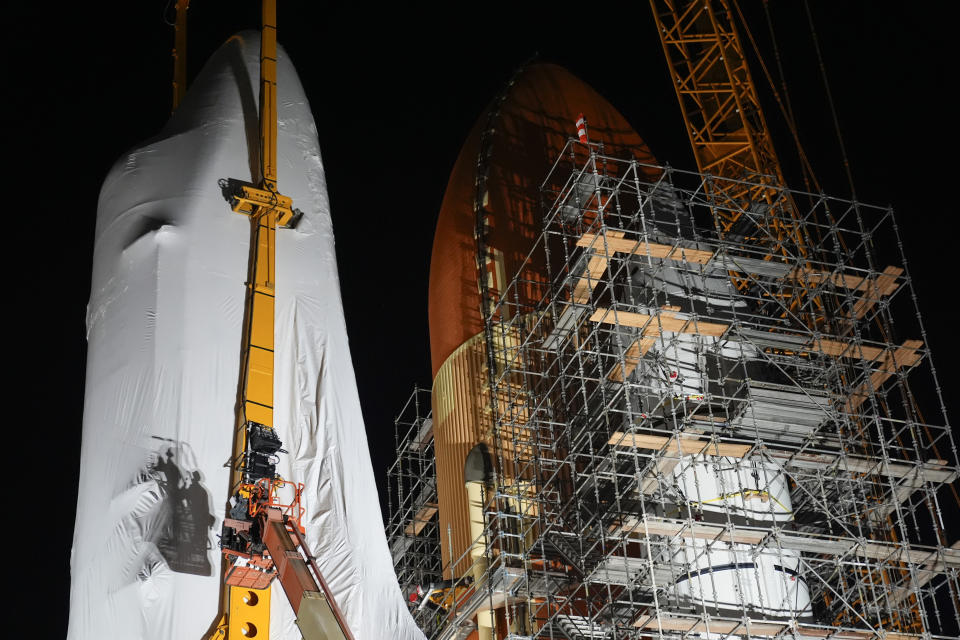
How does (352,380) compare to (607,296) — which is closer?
(352,380)

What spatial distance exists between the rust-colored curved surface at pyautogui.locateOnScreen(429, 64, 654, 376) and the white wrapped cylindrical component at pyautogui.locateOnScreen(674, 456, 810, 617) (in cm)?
722

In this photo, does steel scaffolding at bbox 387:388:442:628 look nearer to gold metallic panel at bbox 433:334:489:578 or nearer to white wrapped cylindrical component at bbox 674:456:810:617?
gold metallic panel at bbox 433:334:489:578

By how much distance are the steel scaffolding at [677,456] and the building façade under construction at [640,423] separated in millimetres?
63

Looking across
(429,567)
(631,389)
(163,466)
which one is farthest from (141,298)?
(429,567)

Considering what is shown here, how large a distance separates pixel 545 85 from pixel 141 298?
15.7 metres

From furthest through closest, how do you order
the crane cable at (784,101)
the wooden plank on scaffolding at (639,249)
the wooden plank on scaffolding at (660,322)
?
the crane cable at (784,101)
the wooden plank on scaffolding at (639,249)
the wooden plank on scaffolding at (660,322)

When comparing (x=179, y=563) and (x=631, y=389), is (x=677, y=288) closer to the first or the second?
(x=631, y=389)

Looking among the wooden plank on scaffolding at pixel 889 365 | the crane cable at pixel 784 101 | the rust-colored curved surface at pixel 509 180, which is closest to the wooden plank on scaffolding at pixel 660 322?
the wooden plank on scaffolding at pixel 889 365

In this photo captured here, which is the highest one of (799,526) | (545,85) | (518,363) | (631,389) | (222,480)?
(545,85)

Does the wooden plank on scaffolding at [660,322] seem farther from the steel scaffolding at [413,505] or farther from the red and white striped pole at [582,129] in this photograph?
the steel scaffolding at [413,505]

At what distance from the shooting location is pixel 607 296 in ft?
96.8

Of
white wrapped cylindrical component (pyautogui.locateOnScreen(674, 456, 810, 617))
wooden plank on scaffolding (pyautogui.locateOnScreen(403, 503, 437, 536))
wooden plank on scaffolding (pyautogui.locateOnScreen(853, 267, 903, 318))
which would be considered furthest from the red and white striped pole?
wooden plank on scaffolding (pyautogui.locateOnScreen(403, 503, 437, 536))

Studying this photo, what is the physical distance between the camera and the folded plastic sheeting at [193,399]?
1702cm

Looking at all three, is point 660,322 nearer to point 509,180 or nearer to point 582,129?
point 582,129
